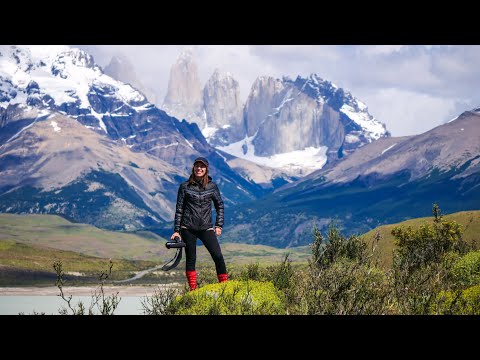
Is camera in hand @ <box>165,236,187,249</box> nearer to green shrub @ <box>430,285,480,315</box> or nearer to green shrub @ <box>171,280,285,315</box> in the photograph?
green shrub @ <box>171,280,285,315</box>

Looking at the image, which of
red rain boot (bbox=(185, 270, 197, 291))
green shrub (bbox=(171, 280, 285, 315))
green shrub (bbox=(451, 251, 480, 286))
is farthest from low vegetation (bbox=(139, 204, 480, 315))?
green shrub (bbox=(451, 251, 480, 286))

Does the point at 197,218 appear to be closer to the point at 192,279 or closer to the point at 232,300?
the point at 192,279

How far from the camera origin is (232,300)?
1769 cm

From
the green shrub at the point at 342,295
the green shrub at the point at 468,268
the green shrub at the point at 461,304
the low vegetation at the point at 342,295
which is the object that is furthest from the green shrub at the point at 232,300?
the green shrub at the point at 468,268

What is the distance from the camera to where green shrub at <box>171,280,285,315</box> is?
17.3 metres

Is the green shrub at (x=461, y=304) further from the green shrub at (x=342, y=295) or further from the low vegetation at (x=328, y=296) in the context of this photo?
the green shrub at (x=342, y=295)

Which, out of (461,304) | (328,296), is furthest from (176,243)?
(461,304)

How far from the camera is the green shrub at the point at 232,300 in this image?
56.9ft

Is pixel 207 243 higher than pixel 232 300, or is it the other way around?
pixel 207 243

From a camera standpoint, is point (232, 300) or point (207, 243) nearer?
point (232, 300)
